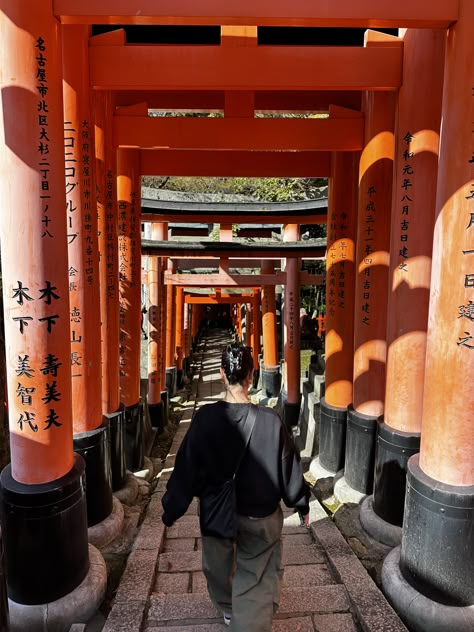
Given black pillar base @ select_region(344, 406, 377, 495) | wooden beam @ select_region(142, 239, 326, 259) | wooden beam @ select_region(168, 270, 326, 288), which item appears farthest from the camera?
wooden beam @ select_region(168, 270, 326, 288)

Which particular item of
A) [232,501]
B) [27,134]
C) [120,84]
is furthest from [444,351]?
[120,84]

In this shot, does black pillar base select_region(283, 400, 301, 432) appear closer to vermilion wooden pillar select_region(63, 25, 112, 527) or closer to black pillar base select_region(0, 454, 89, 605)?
vermilion wooden pillar select_region(63, 25, 112, 527)

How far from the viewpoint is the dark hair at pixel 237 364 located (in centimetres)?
233

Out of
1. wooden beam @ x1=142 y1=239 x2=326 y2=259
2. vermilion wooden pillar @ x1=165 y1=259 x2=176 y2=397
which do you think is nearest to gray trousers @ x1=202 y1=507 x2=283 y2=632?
wooden beam @ x1=142 y1=239 x2=326 y2=259

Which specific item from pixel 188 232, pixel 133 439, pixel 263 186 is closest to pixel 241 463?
pixel 133 439

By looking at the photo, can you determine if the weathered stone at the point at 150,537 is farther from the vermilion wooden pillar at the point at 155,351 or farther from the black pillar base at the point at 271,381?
the black pillar base at the point at 271,381

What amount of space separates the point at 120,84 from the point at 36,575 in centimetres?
365

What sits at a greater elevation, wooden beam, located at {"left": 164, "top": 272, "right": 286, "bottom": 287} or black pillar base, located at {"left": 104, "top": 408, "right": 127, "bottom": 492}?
wooden beam, located at {"left": 164, "top": 272, "right": 286, "bottom": 287}

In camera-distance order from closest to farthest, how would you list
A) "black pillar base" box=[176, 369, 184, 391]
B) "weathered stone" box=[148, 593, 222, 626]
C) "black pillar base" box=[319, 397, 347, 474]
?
1. "weathered stone" box=[148, 593, 222, 626]
2. "black pillar base" box=[319, 397, 347, 474]
3. "black pillar base" box=[176, 369, 184, 391]

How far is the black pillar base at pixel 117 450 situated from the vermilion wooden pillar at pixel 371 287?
87.6 inches

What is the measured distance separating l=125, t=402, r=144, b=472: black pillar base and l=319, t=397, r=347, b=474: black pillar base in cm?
231

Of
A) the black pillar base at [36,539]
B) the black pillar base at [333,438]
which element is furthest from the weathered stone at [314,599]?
the black pillar base at [333,438]

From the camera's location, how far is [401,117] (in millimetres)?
3762

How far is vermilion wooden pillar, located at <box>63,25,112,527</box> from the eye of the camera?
11.9 ft
